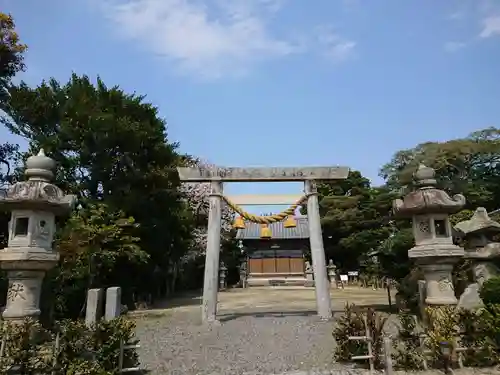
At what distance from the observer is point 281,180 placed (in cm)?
1266

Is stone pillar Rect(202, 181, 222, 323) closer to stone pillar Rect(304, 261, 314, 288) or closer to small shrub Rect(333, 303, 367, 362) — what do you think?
small shrub Rect(333, 303, 367, 362)

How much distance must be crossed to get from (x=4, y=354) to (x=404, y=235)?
37.7 ft

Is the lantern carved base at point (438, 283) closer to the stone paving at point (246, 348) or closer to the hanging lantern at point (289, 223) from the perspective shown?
the stone paving at point (246, 348)

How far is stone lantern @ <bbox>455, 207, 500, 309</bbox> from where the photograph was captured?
1045 cm

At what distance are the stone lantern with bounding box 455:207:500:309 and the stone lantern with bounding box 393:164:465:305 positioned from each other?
2.39 metres

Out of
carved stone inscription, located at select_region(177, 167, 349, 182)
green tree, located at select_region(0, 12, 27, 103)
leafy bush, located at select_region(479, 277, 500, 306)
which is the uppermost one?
green tree, located at select_region(0, 12, 27, 103)

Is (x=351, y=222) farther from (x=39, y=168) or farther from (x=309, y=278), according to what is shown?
(x=39, y=168)

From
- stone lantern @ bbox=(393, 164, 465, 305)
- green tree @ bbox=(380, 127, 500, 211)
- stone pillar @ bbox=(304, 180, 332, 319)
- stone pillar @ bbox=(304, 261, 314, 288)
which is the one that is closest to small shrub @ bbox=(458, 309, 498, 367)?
stone lantern @ bbox=(393, 164, 465, 305)

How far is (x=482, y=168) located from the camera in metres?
29.2

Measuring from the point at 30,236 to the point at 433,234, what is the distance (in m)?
9.14

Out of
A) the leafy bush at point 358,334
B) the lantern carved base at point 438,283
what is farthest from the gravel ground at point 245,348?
the lantern carved base at point 438,283

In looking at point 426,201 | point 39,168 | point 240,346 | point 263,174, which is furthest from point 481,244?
point 39,168

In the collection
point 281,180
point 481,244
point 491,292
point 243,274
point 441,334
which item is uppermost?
point 281,180

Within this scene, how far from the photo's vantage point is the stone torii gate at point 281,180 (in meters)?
11.9
